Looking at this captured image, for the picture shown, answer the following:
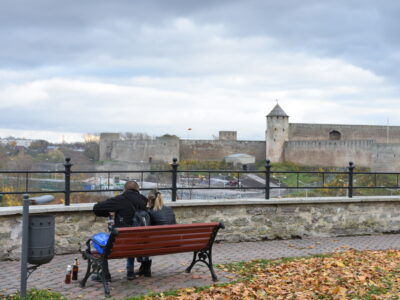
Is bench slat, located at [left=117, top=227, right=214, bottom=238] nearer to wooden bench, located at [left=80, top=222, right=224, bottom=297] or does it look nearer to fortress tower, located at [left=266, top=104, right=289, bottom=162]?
wooden bench, located at [left=80, top=222, right=224, bottom=297]

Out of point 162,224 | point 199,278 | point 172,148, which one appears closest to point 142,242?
point 162,224

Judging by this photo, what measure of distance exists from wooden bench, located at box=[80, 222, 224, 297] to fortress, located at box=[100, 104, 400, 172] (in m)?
53.0

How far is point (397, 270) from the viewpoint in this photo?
22.4 feet

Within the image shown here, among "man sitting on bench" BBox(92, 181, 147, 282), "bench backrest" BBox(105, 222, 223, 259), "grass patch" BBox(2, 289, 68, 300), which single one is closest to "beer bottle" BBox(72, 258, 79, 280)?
"man sitting on bench" BBox(92, 181, 147, 282)

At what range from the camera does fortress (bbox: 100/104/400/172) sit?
198 ft

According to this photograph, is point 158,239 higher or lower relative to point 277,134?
lower

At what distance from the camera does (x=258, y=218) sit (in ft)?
31.1

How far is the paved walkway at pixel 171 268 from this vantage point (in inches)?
234

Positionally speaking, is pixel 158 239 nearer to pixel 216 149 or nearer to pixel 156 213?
pixel 156 213

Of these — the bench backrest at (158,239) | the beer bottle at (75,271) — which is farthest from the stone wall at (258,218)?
the bench backrest at (158,239)

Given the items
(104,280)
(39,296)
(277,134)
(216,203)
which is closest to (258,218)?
(216,203)

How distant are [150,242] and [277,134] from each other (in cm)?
6027

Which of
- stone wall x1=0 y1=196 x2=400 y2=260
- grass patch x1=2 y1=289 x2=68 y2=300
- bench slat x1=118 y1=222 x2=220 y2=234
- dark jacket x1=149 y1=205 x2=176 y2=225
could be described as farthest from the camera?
stone wall x1=0 y1=196 x2=400 y2=260

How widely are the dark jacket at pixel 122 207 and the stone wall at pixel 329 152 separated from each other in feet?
162
